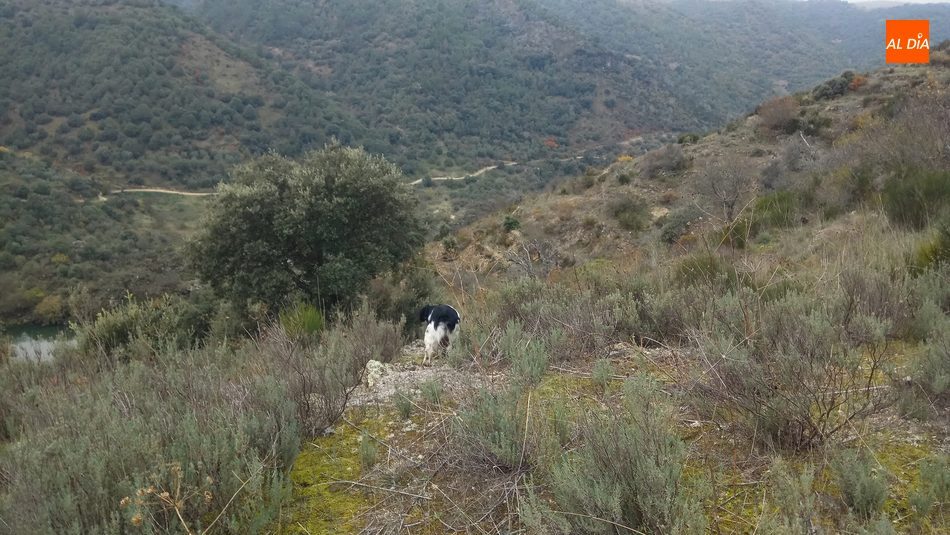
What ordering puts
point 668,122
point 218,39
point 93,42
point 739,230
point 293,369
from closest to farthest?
1. point 293,369
2. point 739,230
3. point 93,42
4. point 668,122
5. point 218,39

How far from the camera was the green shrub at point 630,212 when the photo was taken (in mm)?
19952

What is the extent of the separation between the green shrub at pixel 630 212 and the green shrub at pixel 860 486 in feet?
61.4

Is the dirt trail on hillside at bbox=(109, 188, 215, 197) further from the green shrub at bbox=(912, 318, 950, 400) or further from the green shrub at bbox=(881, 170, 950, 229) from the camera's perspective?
the green shrub at bbox=(912, 318, 950, 400)

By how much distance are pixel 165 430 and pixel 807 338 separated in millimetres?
2869

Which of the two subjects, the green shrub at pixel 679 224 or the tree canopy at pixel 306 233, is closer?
the tree canopy at pixel 306 233

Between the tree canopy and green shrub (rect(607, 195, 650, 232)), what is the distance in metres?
10.3

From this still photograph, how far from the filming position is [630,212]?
68.3 ft

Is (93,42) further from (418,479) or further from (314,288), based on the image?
(418,479)

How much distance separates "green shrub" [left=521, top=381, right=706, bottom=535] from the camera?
149 cm

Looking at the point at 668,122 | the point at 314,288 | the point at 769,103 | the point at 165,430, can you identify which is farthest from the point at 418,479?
the point at 668,122

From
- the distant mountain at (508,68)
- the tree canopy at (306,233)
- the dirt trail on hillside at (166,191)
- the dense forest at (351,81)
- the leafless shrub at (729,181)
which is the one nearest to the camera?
the tree canopy at (306,233)

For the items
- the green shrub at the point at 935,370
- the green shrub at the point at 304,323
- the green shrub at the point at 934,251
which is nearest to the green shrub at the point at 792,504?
the green shrub at the point at 935,370

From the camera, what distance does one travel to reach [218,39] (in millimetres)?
84688

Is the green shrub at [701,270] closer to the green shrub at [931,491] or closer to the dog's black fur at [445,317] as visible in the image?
the dog's black fur at [445,317]
